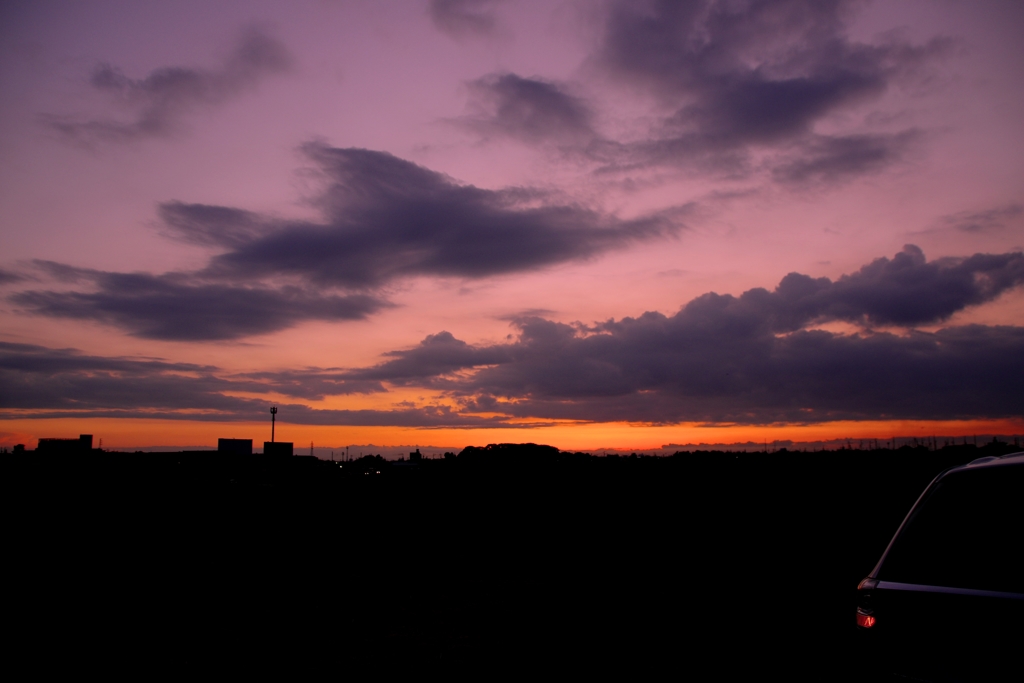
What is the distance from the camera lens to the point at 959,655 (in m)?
2.84

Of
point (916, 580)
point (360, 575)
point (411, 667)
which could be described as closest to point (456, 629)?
point (411, 667)

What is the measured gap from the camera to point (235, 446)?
216 feet

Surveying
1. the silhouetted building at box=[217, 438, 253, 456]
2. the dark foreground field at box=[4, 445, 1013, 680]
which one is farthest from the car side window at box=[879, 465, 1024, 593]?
the silhouetted building at box=[217, 438, 253, 456]

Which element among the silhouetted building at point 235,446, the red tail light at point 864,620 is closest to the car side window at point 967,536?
the red tail light at point 864,620

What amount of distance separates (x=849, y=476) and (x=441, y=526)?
65.7ft

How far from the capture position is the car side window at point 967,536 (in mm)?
2889

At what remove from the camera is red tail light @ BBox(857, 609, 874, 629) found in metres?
3.28

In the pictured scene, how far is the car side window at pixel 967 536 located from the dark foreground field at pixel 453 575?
2.15ft

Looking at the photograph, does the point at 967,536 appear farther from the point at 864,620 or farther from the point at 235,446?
the point at 235,446

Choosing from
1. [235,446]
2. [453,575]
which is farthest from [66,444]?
[453,575]

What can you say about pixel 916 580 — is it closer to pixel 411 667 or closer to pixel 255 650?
pixel 411 667

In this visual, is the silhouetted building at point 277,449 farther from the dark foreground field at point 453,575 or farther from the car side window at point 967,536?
the car side window at point 967,536

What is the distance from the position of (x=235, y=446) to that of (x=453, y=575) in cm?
5721

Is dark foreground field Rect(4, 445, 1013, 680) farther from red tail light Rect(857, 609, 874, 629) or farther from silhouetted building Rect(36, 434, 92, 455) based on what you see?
silhouetted building Rect(36, 434, 92, 455)
